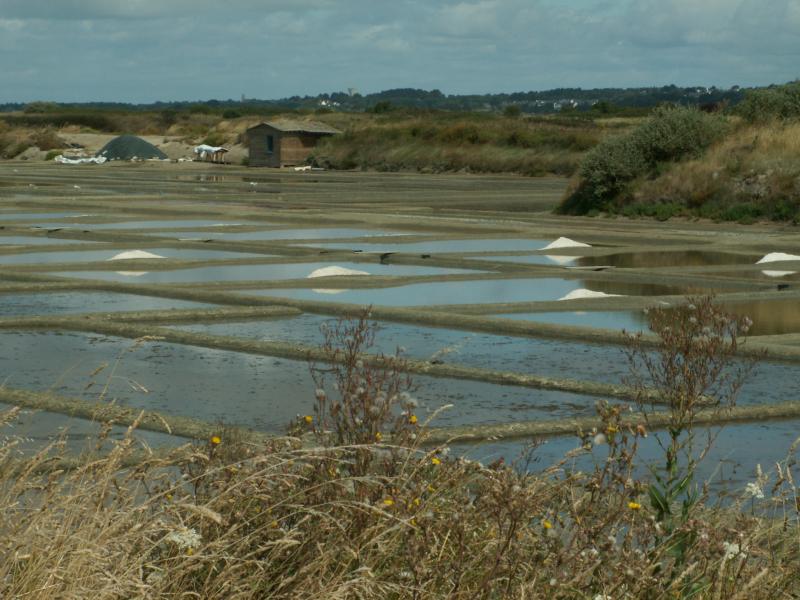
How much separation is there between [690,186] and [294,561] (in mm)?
26576

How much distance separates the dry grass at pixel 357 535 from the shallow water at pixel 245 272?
11.5 metres

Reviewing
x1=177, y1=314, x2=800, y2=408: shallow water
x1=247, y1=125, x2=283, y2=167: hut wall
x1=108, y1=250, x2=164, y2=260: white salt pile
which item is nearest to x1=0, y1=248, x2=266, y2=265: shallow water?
x1=108, y1=250, x2=164, y2=260: white salt pile

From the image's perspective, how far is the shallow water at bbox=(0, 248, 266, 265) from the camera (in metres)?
18.7

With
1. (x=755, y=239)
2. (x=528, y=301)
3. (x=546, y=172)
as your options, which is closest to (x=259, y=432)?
(x=528, y=301)

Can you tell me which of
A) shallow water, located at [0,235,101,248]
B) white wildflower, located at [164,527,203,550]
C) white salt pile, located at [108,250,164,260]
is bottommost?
shallow water, located at [0,235,101,248]

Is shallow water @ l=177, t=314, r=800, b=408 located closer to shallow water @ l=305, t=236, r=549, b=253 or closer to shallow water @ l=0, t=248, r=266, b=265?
shallow water @ l=0, t=248, r=266, b=265

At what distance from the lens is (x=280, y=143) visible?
67938 millimetres

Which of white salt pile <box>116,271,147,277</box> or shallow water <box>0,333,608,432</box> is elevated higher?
shallow water <box>0,333,608,432</box>

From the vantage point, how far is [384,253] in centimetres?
1920

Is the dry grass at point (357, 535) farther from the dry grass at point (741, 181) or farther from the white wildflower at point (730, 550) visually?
the dry grass at point (741, 181)

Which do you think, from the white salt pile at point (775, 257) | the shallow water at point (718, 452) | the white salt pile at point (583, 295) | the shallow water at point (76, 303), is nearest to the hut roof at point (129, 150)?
the white salt pile at point (775, 257)

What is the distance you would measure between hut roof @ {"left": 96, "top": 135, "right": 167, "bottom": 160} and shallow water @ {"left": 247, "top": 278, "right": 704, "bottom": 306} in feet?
192

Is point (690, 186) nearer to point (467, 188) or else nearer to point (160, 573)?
point (467, 188)

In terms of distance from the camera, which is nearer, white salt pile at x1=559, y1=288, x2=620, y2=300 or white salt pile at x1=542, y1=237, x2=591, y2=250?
white salt pile at x1=559, y1=288, x2=620, y2=300
